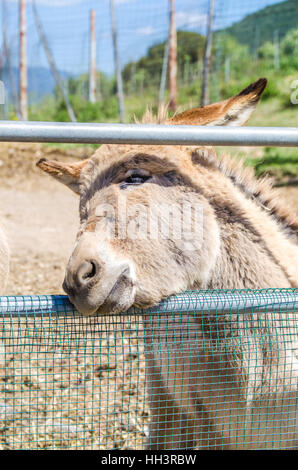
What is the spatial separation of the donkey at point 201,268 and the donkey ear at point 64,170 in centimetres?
14

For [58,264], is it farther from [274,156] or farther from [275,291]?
[274,156]

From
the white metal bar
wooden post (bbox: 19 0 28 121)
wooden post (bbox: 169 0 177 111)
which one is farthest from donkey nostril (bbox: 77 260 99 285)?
wooden post (bbox: 19 0 28 121)

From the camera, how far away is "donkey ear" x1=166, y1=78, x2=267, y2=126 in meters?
2.21

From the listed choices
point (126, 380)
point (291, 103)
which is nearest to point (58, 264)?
point (126, 380)

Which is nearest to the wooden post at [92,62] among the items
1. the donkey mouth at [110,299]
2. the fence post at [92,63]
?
the fence post at [92,63]

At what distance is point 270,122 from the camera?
1238 centimetres

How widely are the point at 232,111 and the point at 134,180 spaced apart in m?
0.54

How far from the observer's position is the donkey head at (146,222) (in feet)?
6.63

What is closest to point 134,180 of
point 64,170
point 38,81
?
point 64,170

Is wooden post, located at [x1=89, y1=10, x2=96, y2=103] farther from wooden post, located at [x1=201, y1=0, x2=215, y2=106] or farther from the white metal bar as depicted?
the white metal bar

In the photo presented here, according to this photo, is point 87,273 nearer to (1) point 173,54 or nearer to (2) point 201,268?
(2) point 201,268

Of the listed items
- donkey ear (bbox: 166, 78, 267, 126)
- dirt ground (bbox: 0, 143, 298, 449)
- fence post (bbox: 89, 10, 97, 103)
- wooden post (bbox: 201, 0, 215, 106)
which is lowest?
dirt ground (bbox: 0, 143, 298, 449)

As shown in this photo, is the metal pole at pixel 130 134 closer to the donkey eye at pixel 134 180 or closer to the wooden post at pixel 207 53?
the donkey eye at pixel 134 180

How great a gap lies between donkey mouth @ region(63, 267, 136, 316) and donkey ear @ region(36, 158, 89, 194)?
0.78 meters
